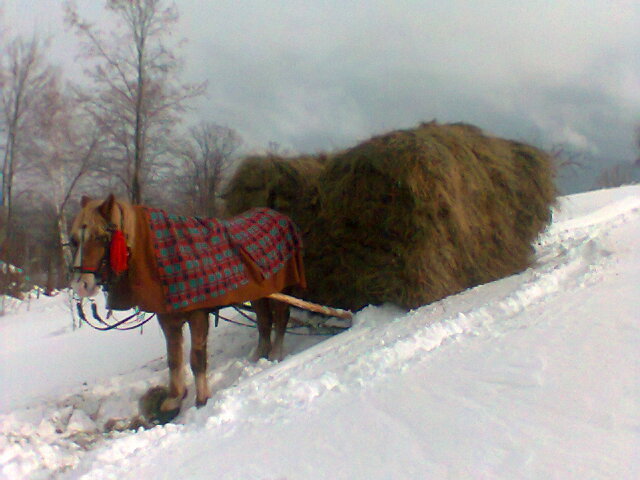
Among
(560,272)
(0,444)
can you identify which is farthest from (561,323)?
(0,444)

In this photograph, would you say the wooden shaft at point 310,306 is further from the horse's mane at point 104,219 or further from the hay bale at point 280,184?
the horse's mane at point 104,219

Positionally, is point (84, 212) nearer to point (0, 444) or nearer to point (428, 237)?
point (0, 444)

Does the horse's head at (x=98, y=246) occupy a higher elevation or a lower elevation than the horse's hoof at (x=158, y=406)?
higher

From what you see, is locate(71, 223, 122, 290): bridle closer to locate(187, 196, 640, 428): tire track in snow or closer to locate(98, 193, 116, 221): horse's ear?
locate(98, 193, 116, 221): horse's ear

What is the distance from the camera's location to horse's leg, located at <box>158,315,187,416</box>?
146 inches

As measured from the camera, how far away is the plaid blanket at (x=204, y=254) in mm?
3441

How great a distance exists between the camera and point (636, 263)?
5.10 metres

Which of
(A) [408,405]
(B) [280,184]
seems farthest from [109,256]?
(B) [280,184]

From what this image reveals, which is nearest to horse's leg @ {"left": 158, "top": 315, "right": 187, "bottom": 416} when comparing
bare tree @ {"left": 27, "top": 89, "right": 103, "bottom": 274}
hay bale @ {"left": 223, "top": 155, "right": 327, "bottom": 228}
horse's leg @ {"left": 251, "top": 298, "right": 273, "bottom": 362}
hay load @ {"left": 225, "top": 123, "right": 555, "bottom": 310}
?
→ horse's leg @ {"left": 251, "top": 298, "right": 273, "bottom": 362}

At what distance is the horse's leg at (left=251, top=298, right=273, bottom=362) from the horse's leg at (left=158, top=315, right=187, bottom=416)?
3.92 feet

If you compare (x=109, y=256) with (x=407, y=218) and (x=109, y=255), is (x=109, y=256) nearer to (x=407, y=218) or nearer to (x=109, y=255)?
(x=109, y=255)

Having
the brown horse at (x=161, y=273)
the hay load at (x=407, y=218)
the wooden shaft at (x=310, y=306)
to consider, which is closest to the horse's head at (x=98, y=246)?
the brown horse at (x=161, y=273)

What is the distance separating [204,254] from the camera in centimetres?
366

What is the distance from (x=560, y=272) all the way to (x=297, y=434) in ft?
13.9
